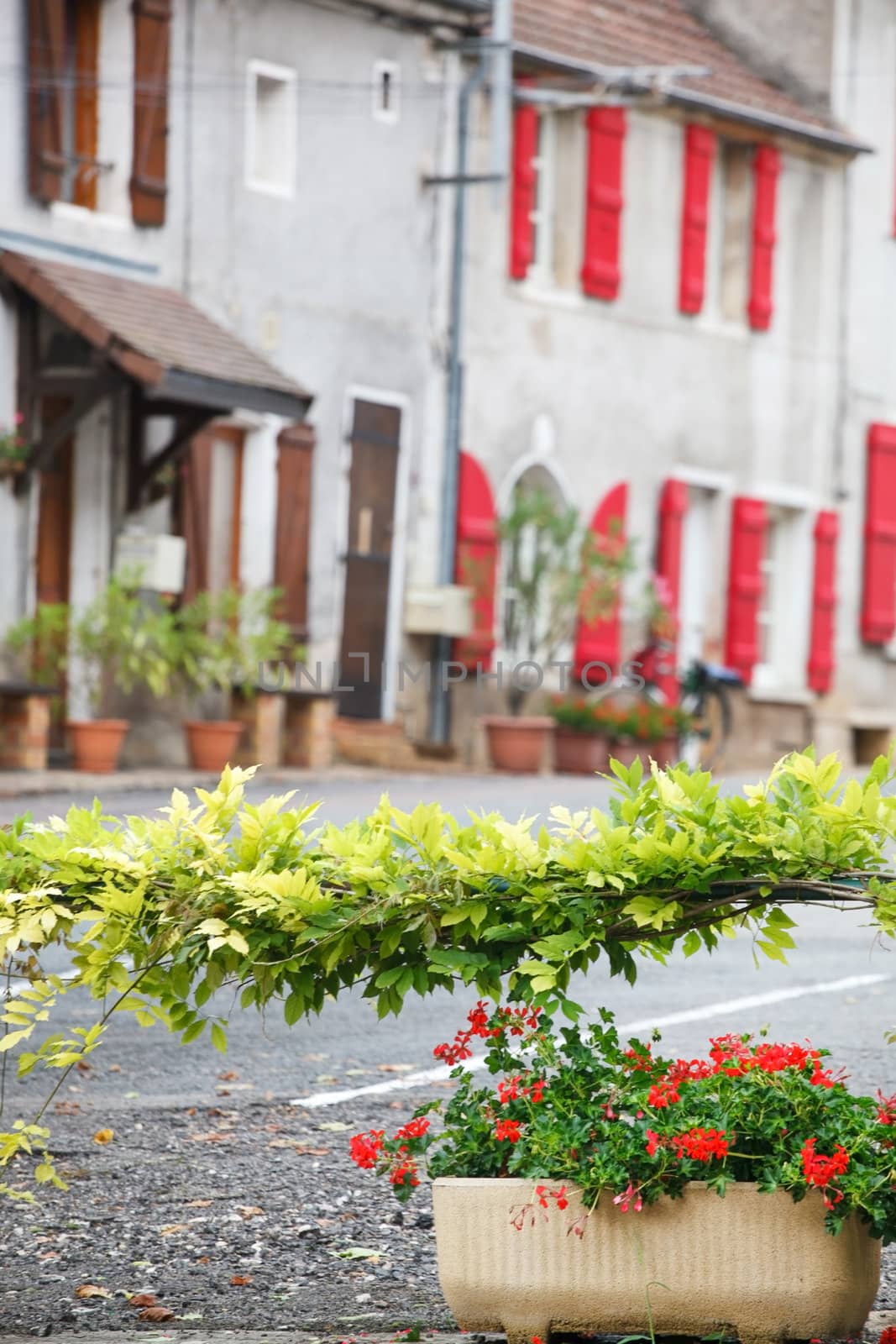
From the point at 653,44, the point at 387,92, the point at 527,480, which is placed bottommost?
the point at 527,480

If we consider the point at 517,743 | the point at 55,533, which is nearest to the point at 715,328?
the point at 517,743

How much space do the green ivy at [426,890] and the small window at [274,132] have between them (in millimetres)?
14451

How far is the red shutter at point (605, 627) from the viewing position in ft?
68.8

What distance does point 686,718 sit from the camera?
2044 centimetres

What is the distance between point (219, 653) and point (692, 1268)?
13228mm

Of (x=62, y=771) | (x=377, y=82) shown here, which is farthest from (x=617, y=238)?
(x=62, y=771)

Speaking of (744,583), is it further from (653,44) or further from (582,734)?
(653,44)

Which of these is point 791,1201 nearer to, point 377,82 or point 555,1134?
point 555,1134

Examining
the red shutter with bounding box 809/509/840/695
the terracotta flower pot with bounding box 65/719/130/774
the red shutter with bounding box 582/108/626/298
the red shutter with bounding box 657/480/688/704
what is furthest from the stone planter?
the red shutter with bounding box 809/509/840/695

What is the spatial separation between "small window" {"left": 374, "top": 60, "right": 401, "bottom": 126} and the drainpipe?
68 centimetres

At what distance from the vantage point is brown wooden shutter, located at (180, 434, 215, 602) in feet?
58.1

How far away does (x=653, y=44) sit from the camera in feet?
74.7

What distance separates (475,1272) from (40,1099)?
10.5 ft

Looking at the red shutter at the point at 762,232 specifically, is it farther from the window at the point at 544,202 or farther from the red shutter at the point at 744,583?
the window at the point at 544,202
